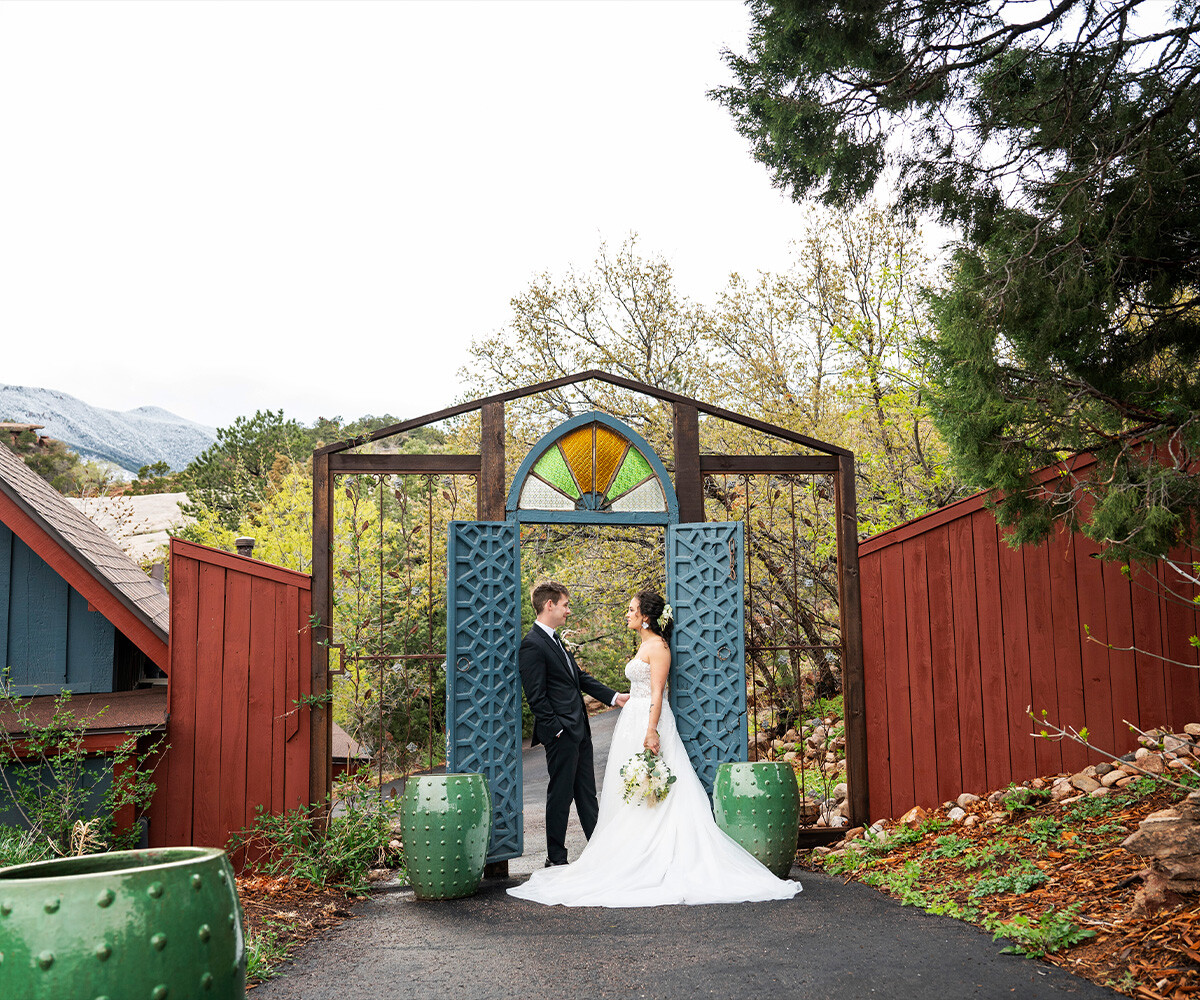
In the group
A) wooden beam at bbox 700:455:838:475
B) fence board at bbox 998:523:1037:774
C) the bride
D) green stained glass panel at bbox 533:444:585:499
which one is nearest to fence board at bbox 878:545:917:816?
fence board at bbox 998:523:1037:774

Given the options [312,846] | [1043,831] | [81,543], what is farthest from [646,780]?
[81,543]

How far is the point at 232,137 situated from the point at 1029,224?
116ft

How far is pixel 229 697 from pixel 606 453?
3.05 meters

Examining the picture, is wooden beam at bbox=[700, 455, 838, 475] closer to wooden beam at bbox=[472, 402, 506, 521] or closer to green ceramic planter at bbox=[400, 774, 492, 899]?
wooden beam at bbox=[472, 402, 506, 521]

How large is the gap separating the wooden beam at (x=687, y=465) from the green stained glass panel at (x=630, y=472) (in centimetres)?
25

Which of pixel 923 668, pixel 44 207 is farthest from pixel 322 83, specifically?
pixel 44 207

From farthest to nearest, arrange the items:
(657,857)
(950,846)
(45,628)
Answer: (45,628), (657,857), (950,846)

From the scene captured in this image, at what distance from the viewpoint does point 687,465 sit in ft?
22.4

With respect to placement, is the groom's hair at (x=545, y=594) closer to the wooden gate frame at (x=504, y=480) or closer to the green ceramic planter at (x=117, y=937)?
the wooden gate frame at (x=504, y=480)

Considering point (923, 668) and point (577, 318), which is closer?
point (923, 668)

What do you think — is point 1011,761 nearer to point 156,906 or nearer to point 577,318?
point 156,906

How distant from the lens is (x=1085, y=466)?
523 centimetres

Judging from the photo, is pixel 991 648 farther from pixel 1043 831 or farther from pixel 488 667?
pixel 488 667

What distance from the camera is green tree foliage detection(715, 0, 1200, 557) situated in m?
4.09
